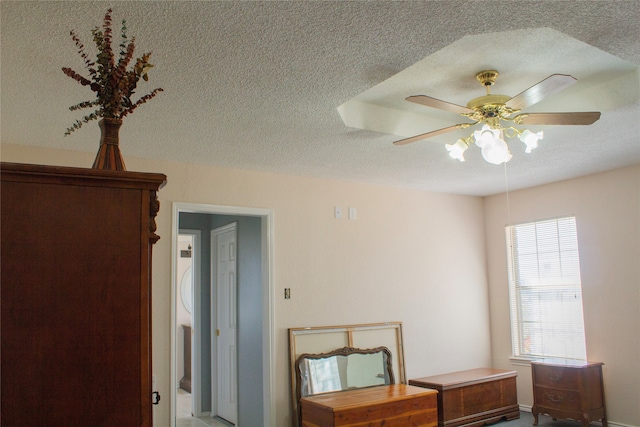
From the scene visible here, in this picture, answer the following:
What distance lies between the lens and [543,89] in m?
2.68

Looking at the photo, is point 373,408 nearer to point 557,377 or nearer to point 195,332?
point 557,377

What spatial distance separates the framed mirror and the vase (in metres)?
3.53

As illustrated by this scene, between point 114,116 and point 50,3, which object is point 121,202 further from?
point 50,3

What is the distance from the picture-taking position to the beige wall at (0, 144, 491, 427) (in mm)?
4355

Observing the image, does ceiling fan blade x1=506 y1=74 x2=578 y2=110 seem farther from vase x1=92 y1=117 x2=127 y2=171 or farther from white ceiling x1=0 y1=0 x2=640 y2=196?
vase x1=92 y1=117 x2=127 y2=171

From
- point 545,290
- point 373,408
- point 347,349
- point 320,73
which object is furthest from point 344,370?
point 320,73

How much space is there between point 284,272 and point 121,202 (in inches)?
144

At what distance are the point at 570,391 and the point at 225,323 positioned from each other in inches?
137

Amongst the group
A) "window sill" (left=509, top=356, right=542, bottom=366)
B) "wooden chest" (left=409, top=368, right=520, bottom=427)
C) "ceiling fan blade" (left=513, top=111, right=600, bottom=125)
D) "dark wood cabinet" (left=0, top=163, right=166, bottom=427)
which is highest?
"ceiling fan blade" (left=513, top=111, right=600, bottom=125)

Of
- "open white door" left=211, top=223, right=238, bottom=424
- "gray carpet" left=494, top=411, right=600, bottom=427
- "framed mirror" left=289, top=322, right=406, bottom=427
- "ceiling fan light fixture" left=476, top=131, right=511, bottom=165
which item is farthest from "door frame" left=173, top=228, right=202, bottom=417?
"ceiling fan light fixture" left=476, top=131, right=511, bottom=165

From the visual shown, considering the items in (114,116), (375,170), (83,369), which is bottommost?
(83,369)

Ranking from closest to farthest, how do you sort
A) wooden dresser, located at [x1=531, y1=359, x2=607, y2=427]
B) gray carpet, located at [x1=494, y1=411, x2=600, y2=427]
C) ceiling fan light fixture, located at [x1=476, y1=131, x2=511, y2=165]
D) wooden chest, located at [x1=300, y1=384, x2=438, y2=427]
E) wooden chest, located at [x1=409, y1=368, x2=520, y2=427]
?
ceiling fan light fixture, located at [x1=476, y1=131, x2=511, y2=165] → wooden chest, located at [x1=300, y1=384, x2=438, y2=427] → wooden dresser, located at [x1=531, y1=359, x2=607, y2=427] → wooden chest, located at [x1=409, y1=368, x2=520, y2=427] → gray carpet, located at [x1=494, y1=411, x2=600, y2=427]

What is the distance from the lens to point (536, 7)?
6.61 feet

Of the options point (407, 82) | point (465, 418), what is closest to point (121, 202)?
point (407, 82)
